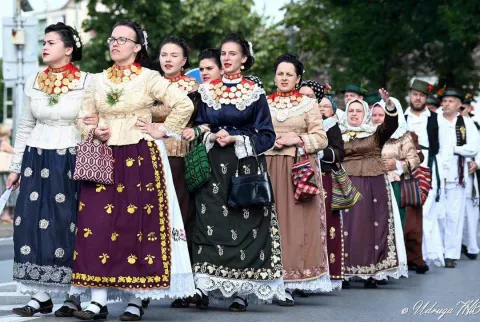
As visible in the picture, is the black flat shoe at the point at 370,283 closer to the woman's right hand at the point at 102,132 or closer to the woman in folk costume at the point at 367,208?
the woman in folk costume at the point at 367,208

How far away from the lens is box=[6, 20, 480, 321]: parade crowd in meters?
9.60

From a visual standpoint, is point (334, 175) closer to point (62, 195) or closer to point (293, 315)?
point (293, 315)

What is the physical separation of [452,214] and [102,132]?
9846 millimetres

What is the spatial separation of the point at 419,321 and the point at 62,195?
2.71m

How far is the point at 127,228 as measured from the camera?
378 inches

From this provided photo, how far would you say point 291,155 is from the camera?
38.1 feet

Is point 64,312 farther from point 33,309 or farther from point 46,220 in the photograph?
point 46,220

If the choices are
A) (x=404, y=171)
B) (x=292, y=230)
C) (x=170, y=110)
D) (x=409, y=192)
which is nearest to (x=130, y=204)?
(x=170, y=110)

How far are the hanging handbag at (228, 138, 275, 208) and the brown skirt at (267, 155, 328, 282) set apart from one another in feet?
2.91

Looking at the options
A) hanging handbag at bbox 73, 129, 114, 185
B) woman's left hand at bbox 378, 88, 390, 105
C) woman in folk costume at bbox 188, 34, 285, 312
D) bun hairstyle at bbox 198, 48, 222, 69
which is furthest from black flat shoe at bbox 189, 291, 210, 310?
woman's left hand at bbox 378, 88, 390, 105

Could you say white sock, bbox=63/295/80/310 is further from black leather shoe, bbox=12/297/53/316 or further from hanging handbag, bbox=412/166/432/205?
hanging handbag, bbox=412/166/432/205

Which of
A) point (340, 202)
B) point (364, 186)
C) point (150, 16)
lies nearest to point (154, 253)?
point (340, 202)

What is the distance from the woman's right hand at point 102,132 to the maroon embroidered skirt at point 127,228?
4.6 inches

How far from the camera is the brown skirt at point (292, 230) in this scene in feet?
37.8
